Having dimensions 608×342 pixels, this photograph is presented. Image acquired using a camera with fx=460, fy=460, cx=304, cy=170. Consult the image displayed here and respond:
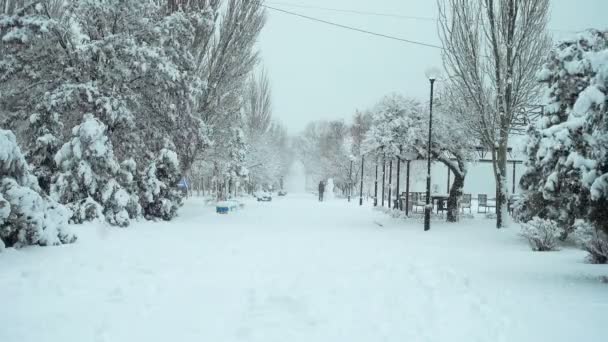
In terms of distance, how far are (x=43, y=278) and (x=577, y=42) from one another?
28.1ft

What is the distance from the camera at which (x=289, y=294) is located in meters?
6.01

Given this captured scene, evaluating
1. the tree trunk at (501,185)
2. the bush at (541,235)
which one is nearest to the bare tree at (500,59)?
the tree trunk at (501,185)

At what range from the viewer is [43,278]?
245 inches

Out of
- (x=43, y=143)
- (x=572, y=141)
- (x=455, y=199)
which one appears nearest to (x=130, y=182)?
(x=43, y=143)

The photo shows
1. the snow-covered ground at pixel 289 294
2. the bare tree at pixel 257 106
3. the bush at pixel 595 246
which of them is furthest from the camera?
the bare tree at pixel 257 106

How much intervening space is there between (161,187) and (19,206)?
8.73 m

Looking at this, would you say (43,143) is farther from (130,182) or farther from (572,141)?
(572,141)

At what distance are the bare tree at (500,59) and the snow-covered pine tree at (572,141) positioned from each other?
866cm

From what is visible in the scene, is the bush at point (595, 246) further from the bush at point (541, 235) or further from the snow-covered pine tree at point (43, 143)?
the snow-covered pine tree at point (43, 143)

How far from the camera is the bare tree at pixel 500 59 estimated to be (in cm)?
1564

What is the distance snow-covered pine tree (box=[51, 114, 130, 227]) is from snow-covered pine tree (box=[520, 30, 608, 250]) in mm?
10535

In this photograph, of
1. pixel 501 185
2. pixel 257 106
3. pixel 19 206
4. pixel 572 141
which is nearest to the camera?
pixel 572 141

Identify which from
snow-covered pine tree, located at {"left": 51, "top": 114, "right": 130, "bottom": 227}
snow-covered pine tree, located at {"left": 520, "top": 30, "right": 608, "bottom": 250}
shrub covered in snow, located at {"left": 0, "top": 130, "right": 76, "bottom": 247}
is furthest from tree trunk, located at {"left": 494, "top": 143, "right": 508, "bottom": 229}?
shrub covered in snow, located at {"left": 0, "top": 130, "right": 76, "bottom": 247}

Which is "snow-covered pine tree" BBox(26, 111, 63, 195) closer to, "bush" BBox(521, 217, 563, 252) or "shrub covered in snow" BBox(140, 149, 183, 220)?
"shrub covered in snow" BBox(140, 149, 183, 220)
